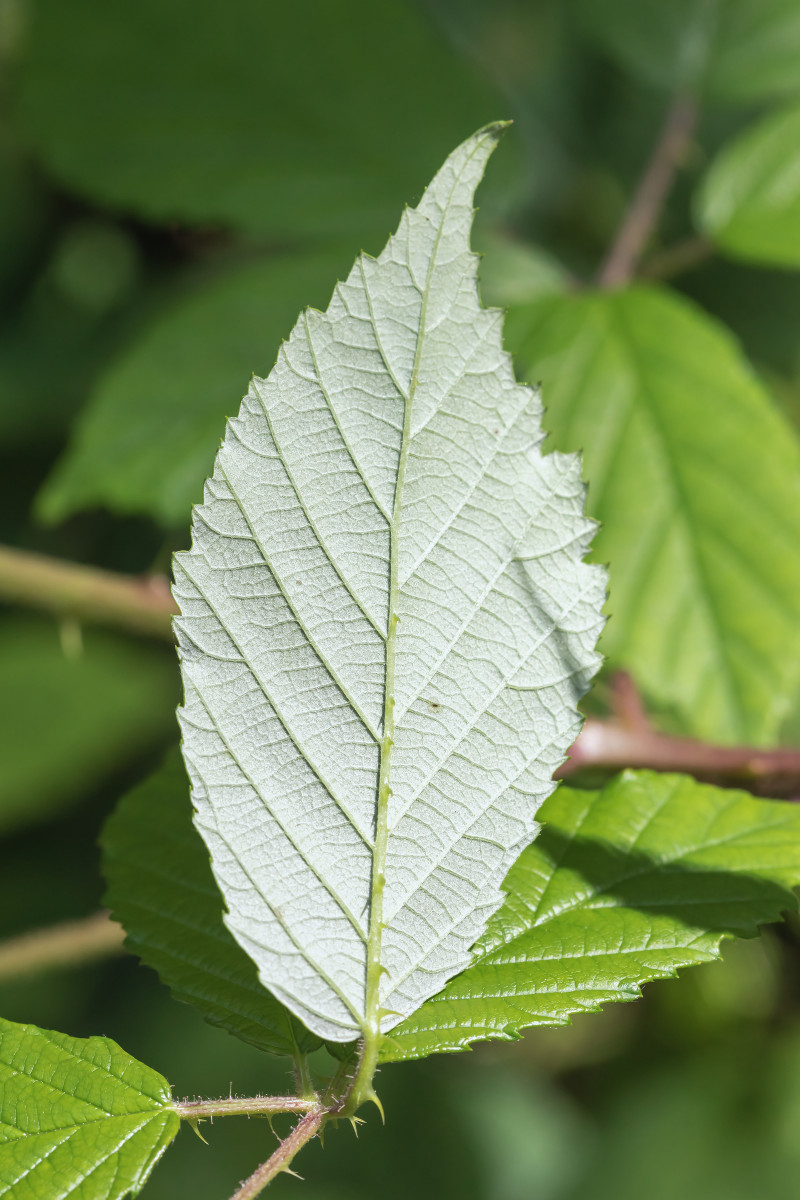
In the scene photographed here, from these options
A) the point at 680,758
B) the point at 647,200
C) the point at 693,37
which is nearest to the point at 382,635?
the point at 680,758

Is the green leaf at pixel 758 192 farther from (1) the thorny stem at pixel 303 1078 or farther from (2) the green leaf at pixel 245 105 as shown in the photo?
(1) the thorny stem at pixel 303 1078

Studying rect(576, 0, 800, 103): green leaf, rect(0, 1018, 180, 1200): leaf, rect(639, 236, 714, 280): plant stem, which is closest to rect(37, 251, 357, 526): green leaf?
rect(639, 236, 714, 280): plant stem

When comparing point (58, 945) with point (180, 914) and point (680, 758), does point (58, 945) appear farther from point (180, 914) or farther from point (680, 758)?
point (680, 758)

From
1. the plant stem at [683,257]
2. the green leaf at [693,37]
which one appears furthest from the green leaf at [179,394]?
the green leaf at [693,37]

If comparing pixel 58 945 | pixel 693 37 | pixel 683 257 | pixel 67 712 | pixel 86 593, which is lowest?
pixel 67 712

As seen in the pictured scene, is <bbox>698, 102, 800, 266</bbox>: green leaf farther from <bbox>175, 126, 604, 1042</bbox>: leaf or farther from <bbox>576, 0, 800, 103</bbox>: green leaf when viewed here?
<bbox>175, 126, 604, 1042</bbox>: leaf

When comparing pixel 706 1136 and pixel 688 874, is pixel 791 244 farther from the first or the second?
pixel 706 1136
